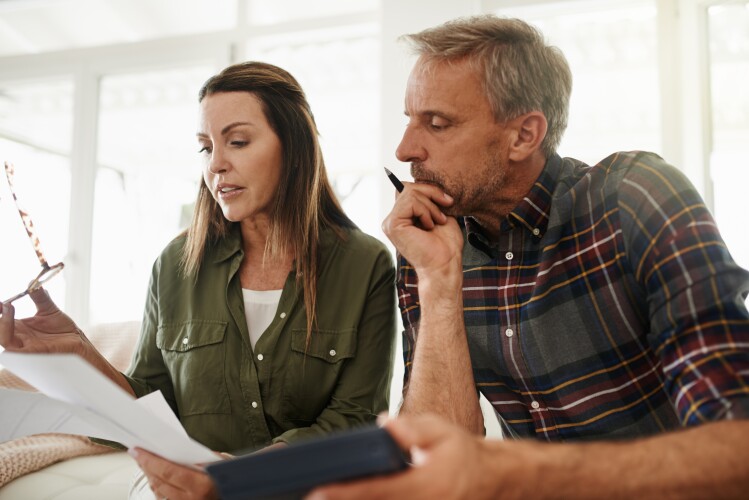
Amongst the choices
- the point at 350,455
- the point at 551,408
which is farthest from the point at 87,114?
the point at 350,455

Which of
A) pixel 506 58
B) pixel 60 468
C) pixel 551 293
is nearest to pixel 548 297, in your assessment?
pixel 551 293

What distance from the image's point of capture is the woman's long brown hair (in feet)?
4.82

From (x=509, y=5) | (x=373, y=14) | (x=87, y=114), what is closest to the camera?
(x=509, y=5)

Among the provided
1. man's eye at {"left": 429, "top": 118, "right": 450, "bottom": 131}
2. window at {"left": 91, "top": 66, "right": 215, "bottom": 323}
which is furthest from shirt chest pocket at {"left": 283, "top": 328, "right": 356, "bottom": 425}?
window at {"left": 91, "top": 66, "right": 215, "bottom": 323}

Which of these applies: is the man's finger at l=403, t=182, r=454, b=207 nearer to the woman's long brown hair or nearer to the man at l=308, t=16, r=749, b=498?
the man at l=308, t=16, r=749, b=498

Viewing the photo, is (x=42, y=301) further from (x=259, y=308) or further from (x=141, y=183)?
(x=141, y=183)

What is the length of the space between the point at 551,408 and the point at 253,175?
2.67 feet

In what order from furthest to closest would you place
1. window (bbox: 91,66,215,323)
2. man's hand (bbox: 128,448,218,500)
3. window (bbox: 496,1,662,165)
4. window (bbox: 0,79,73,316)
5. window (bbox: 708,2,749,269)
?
1. window (bbox: 0,79,73,316)
2. window (bbox: 91,66,215,323)
3. window (bbox: 496,1,662,165)
4. window (bbox: 708,2,749,269)
5. man's hand (bbox: 128,448,218,500)

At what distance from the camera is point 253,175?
1.43 metres

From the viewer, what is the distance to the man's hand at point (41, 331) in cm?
107

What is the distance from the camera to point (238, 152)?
1427mm

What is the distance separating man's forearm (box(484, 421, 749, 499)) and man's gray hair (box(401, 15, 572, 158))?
0.75 metres

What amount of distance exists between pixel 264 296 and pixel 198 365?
21cm

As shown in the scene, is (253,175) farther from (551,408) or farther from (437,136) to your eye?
(551,408)
